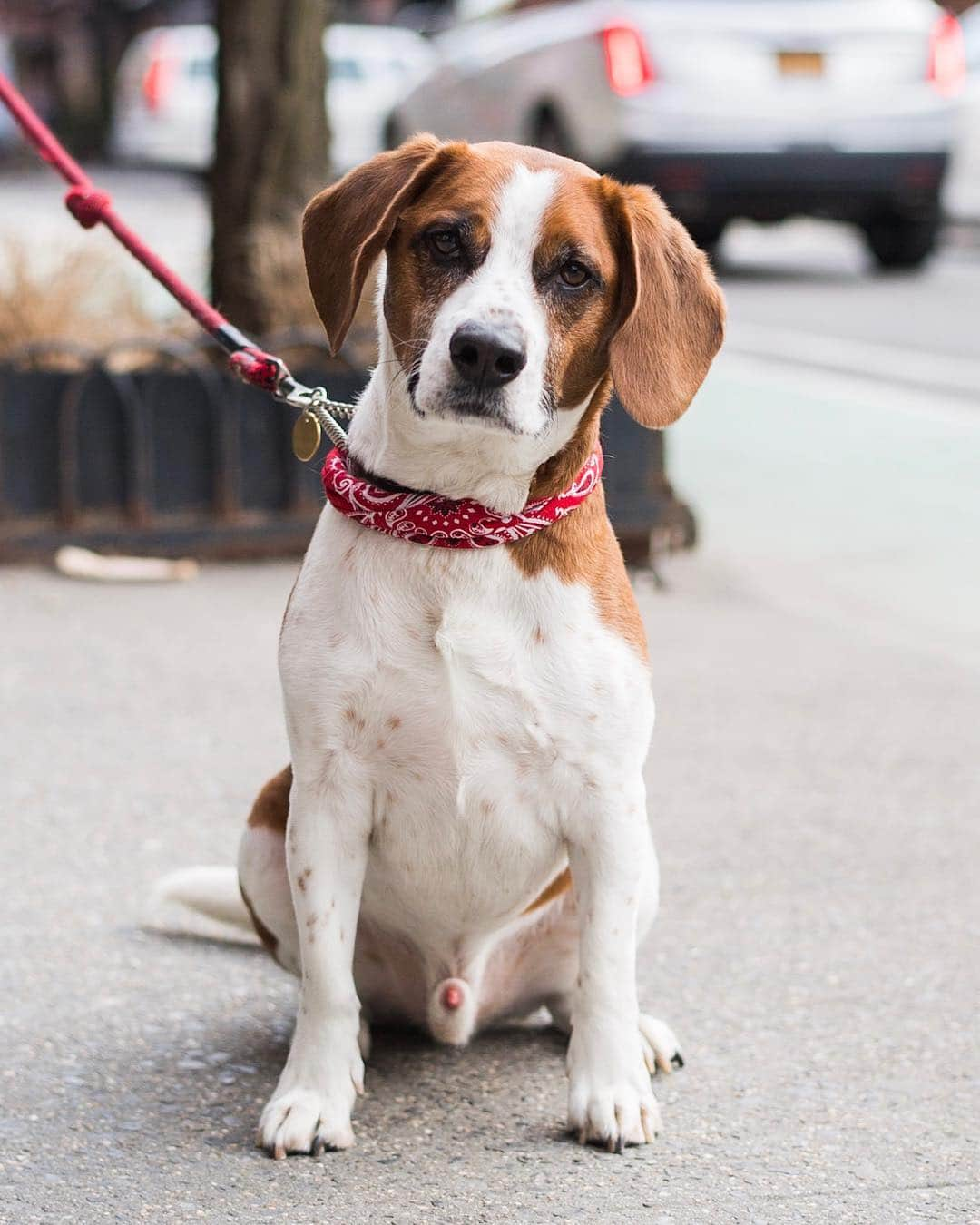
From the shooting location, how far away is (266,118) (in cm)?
744

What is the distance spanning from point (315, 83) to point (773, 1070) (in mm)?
5221

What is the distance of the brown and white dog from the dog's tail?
578 mm

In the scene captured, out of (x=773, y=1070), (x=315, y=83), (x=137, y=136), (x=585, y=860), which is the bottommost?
(x=137, y=136)

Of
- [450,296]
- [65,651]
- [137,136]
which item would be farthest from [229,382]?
[137,136]

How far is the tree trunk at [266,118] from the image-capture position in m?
7.41

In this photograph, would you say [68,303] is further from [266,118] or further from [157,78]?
[157,78]

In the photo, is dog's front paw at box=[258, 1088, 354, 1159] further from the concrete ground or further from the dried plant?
the dried plant

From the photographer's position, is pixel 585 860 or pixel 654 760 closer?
pixel 585 860

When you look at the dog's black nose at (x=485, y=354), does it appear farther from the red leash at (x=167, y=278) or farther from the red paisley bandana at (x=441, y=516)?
the red leash at (x=167, y=278)

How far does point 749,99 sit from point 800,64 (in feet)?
1.53

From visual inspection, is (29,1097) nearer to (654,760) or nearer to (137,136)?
(654,760)

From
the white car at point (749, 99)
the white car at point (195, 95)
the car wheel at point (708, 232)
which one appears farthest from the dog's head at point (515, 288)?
the white car at point (195, 95)

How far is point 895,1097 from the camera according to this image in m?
3.20

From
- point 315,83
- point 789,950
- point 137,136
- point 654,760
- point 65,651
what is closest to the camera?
point 789,950
